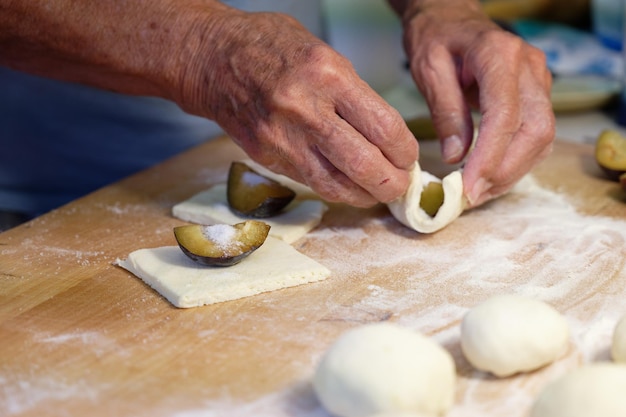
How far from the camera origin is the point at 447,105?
1930mm

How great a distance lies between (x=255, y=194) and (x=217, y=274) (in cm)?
32

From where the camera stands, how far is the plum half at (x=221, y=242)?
4.96ft

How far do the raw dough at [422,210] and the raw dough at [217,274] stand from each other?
289 mm

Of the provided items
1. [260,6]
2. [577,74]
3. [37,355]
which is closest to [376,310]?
[37,355]

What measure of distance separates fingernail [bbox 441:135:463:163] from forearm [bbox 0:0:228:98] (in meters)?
0.65

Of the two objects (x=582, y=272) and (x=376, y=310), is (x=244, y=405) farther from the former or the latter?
(x=582, y=272)

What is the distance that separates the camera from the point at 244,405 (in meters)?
1.16

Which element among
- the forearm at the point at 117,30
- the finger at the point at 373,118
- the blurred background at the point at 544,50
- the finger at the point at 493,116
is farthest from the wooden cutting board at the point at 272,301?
the blurred background at the point at 544,50

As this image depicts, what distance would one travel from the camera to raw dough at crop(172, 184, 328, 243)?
1.76m

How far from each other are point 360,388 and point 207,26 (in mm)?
978

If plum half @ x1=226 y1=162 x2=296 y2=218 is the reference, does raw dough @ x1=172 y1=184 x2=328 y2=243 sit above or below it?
below

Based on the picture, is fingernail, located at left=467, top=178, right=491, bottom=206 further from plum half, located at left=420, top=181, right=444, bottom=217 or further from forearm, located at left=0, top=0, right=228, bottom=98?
forearm, located at left=0, top=0, right=228, bottom=98

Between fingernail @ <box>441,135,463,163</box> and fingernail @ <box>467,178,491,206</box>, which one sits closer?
fingernail @ <box>467,178,491,206</box>

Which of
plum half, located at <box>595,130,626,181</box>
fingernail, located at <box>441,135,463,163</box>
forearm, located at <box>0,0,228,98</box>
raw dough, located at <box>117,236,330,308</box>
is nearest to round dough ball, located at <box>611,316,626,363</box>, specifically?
raw dough, located at <box>117,236,330,308</box>
